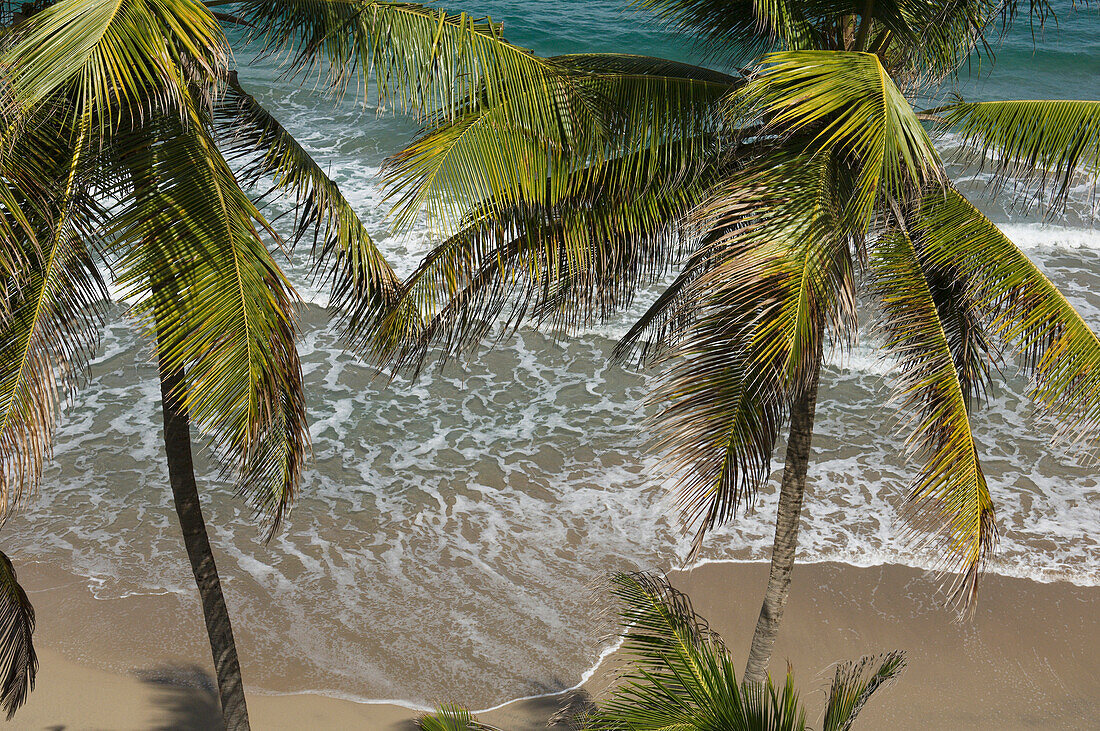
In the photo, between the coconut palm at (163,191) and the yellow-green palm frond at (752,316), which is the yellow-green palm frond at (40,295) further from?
the yellow-green palm frond at (752,316)

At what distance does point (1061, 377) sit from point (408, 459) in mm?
7977

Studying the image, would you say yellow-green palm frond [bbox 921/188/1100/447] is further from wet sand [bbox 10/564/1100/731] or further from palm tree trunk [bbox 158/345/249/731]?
palm tree trunk [bbox 158/345/249/731]

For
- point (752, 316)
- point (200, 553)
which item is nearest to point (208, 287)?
point (200, 553)

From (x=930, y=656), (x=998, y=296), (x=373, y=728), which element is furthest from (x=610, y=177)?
(x=930, y=656)

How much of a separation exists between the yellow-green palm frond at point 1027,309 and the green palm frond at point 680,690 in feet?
6.12

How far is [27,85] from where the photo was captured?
3.29 meters

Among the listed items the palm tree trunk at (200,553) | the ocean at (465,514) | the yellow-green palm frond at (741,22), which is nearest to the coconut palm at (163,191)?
the palm tree trunk at (200,553)

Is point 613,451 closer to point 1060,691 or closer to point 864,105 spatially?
point 1060,691

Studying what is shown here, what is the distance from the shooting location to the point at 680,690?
4.12m

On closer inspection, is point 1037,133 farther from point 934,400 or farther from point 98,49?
point 98,49

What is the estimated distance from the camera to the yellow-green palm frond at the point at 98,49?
3.27 m

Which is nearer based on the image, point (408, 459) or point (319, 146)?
point (408, 459)

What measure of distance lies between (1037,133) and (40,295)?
4.63m

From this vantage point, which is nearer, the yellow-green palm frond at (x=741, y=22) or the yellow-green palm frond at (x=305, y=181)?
the yellow-green palm frond at (x=741, y=22)
